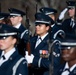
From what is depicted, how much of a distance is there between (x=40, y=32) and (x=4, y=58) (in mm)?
1980

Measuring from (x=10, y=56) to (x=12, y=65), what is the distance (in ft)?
0.63

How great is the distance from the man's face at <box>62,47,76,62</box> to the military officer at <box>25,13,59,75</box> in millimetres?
1661

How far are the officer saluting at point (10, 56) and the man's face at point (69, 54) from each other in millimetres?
584

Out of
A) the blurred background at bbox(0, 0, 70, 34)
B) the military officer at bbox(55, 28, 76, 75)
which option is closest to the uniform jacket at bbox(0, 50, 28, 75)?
the military officer at bbox(55, 28, 76, 75)

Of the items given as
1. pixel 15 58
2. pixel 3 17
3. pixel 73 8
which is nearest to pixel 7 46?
pixel 15 58

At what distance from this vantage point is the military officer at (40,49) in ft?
27.0

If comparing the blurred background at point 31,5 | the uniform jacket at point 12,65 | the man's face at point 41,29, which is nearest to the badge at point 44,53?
the man's face at point 41,29

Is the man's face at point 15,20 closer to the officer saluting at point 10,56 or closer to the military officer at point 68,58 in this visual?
the officer saluting at point 10,56

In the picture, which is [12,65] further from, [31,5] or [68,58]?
[31,5]

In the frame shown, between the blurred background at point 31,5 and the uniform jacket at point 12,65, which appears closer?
the uniform jacket at point 12,65

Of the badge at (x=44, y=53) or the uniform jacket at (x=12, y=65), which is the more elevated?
the uniform jacket at (x=12, y=65)

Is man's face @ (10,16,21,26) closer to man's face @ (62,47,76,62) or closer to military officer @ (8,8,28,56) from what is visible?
military officer @ (8,8,28,56)

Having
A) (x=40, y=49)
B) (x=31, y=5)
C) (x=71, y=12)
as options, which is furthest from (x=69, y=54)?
(x=31, y=5)

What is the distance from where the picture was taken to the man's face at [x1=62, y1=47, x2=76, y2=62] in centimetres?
628
